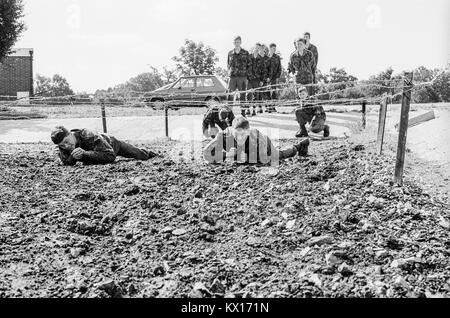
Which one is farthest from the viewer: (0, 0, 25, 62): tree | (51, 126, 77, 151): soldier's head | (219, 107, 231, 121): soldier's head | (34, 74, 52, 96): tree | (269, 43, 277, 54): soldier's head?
(34, 74, 52, 96): tree

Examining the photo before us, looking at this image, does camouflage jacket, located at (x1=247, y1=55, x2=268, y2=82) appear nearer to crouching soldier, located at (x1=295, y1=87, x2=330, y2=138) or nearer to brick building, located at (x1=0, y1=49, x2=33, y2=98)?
crouching soldier, located at (x1=295, y1=87, x2=330, y2=138)

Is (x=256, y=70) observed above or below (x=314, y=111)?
above

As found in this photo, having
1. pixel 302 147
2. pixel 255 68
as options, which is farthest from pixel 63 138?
pixel 255 68

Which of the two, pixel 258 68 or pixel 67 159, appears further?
pixel 258 68

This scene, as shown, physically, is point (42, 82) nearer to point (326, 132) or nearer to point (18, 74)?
point (18, 74)

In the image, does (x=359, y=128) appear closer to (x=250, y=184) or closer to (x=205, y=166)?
(x=205, y=166)

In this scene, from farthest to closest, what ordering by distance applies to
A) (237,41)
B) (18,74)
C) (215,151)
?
(18,74) → (237,41) → (215,151)

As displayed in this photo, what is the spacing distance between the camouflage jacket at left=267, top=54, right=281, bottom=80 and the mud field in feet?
23.8

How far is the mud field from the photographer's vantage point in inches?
144

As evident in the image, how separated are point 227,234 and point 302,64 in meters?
7.91

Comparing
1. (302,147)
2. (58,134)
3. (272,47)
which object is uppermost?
(272,47)

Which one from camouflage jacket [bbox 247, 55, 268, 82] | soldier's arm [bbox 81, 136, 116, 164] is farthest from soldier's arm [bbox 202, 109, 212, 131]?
camouflage jacket [bbox 247, 55, 268, 82]

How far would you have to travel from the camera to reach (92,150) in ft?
28.1

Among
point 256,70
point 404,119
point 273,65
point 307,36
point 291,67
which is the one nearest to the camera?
point 404,119
